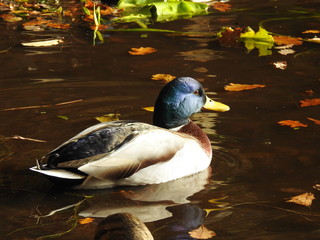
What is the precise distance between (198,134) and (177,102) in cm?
29

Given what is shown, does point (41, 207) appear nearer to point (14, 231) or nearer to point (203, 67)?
point (14, 231)

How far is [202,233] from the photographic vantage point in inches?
185

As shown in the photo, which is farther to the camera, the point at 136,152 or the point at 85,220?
the point at 136,152

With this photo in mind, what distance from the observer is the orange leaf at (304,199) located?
16.8ft

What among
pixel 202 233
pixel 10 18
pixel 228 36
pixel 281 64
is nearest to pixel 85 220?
pixel 202 233

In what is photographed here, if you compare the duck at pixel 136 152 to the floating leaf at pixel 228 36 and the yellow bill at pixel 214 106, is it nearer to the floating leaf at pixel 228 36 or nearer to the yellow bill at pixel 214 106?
the yellow bill at pixel 214 106

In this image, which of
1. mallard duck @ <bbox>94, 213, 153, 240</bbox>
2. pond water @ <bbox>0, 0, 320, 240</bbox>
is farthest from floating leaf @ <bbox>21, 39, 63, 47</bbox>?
mallard duck @ <bbox>94, 213, 153, 240</bbox>

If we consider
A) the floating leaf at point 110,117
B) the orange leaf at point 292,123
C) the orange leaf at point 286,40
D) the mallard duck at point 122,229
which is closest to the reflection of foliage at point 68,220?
the mallard duck at point 122,229

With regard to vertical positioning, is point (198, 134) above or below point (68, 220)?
above

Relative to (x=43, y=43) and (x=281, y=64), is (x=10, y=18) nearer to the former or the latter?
(x=43, y=43)

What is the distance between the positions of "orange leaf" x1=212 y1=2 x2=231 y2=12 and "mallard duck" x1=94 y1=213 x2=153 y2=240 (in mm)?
6683

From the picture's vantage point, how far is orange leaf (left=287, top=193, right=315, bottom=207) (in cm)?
512

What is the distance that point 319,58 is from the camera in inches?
327

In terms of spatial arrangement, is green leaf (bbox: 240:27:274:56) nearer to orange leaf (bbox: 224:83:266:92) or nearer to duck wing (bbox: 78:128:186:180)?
orange leaf (bbox: 224:83:266:92)
